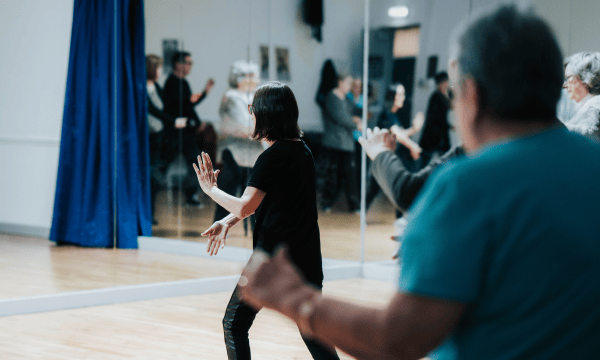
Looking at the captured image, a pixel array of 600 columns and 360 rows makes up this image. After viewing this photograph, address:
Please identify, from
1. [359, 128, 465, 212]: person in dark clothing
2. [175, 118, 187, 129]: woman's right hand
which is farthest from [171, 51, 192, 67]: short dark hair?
[359, 128, 465, 212]: person in dark clothing

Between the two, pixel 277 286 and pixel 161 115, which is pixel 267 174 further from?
pixel 161 115

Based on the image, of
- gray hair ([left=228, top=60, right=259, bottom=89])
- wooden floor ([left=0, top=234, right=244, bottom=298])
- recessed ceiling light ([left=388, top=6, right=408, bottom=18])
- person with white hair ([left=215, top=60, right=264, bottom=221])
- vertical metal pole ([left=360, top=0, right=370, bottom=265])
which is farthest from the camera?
vertical metal pole ([left=360, top=0, right=370, bottom=265])

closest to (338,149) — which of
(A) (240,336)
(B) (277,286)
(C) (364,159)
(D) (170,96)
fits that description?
(C) (364,159)

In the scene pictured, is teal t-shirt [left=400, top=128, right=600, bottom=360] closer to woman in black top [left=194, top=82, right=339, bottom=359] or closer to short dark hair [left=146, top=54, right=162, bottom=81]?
woman in black top [left=194, top=82, right=339, bottom=359]

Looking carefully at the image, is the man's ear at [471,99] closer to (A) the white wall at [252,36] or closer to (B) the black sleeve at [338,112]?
(A) the white wall at [252,36]

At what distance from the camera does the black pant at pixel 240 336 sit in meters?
2.56

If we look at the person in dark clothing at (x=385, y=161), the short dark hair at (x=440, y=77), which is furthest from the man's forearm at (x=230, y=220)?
the short dark hair at (x=440, y=77)

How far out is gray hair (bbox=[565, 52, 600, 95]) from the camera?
12.4 ft

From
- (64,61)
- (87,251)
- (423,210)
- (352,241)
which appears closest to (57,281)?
(87,251)

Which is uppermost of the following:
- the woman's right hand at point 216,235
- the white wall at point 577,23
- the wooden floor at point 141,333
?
the white wall at point 577,23

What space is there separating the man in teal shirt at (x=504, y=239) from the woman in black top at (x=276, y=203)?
1709mm

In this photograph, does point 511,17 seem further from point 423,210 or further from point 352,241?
point 352,241

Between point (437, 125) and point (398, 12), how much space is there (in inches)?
38.5

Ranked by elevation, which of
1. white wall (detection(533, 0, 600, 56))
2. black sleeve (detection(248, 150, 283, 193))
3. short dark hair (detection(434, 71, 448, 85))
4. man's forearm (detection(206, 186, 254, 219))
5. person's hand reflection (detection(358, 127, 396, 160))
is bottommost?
man's forearm (detection(206, 186, 254, 219))
